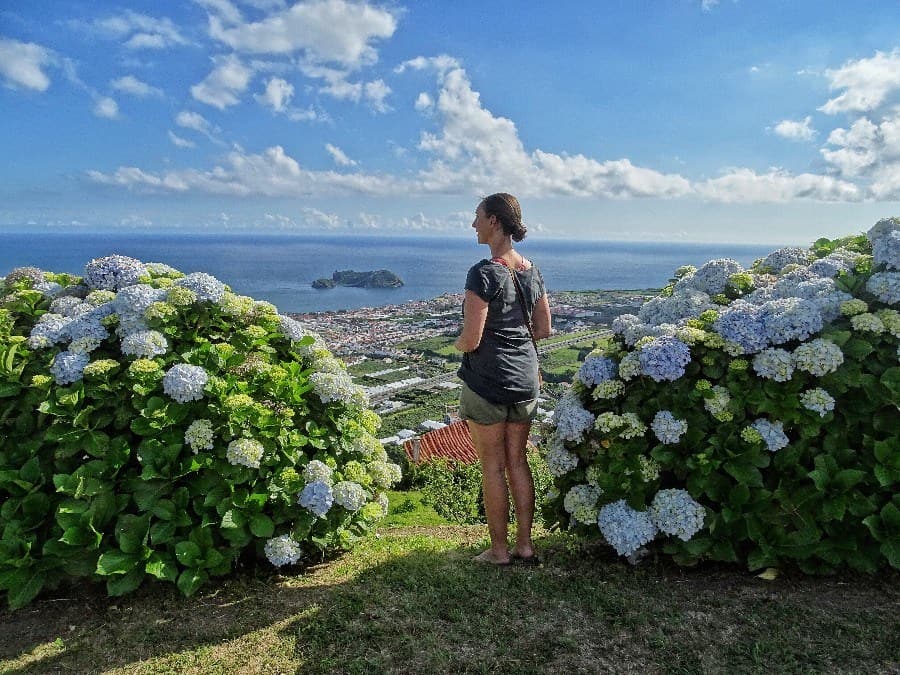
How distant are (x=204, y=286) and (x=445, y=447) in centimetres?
1651

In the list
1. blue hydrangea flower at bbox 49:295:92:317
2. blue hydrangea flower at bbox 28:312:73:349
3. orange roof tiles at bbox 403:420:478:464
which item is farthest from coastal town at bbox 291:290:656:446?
blue hydrangea flower at bbox 28:312:73:349

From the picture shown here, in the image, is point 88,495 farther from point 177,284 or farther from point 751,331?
point 751,331

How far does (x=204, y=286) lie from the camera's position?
4684 millimetres

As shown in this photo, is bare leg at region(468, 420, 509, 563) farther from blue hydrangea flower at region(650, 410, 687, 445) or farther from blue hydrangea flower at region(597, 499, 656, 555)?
blue hydrangea flower at region(650, 410, 687, 445)

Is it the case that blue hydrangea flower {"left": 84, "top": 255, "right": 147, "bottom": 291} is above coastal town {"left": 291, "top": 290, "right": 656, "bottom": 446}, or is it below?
above

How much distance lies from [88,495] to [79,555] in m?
0.48

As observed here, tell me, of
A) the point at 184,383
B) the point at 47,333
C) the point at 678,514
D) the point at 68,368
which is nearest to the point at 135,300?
the point at 68,368

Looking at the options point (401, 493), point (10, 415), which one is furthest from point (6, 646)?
point (401, 493)

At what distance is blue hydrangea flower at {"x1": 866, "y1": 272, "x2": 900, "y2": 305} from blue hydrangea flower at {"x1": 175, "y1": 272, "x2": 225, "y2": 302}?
4819 mm

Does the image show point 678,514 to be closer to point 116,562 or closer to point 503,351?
point 503,351

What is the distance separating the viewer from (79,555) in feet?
13.9

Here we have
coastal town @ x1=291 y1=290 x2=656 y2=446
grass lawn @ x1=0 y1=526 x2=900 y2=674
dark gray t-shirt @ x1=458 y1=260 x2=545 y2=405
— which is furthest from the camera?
coastal town @ x1=291 y1=290 x2=656 y2=446

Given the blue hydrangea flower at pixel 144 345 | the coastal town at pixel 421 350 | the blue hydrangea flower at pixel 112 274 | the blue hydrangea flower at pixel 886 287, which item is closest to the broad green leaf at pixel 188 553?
the blue hydrangea flower at pixel 144 345

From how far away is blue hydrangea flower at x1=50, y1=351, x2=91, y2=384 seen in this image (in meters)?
4.35
